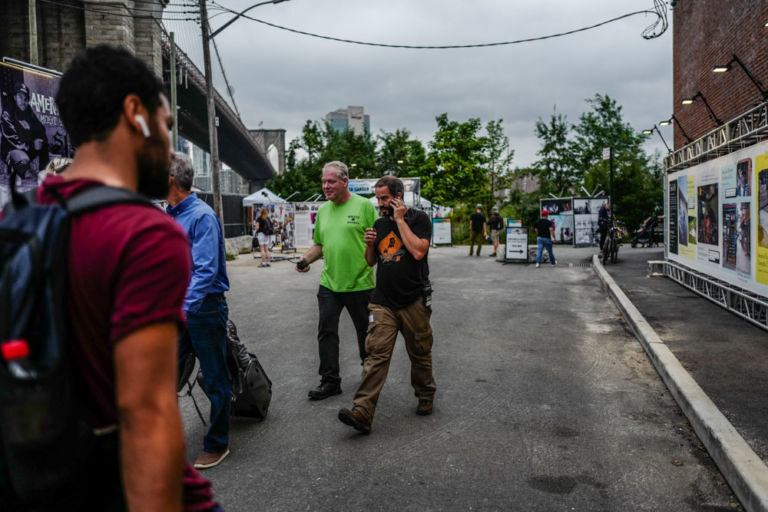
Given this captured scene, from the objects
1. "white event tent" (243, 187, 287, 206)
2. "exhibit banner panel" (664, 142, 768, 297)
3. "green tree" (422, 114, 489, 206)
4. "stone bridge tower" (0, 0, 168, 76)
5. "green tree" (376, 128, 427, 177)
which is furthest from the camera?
"green tree" (376, 128, 427, 177)

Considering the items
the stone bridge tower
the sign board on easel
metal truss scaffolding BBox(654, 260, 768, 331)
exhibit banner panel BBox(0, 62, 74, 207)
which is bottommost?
metal truss scaffolding BBox(654, 260, 768, 331)

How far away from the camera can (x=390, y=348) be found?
471 centimetres

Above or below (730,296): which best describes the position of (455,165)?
above

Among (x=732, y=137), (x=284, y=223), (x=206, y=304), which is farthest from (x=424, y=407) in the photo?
(x=284, y=223)

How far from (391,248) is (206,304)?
153cm

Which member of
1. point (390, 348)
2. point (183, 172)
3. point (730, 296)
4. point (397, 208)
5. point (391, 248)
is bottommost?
point (730, 296)

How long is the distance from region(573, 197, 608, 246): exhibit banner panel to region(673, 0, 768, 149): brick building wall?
6.21 meters

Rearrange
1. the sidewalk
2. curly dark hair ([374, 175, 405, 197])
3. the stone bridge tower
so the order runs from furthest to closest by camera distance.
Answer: the stone bridge tower < curly dark hair ([374, 175, 405, 197]) < the sidewalk

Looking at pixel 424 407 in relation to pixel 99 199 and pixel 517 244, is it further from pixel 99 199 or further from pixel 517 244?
pixel 517 244

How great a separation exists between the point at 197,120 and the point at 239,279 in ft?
79.8

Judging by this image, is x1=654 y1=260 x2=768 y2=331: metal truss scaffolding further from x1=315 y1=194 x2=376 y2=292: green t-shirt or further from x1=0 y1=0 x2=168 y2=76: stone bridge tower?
x1=0 y1=0 x2=168 y2=76: stone bridge tower

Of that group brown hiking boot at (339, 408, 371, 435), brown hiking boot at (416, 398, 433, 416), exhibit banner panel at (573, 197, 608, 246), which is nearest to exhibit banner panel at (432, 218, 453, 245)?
exhibit banner panel at (573, 197, 608, 246)

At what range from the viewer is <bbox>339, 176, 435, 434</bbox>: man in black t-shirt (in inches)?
187

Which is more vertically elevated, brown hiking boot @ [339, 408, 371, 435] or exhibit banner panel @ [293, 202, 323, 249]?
exhibit banner panel @ [293, 202, 323, 249]
